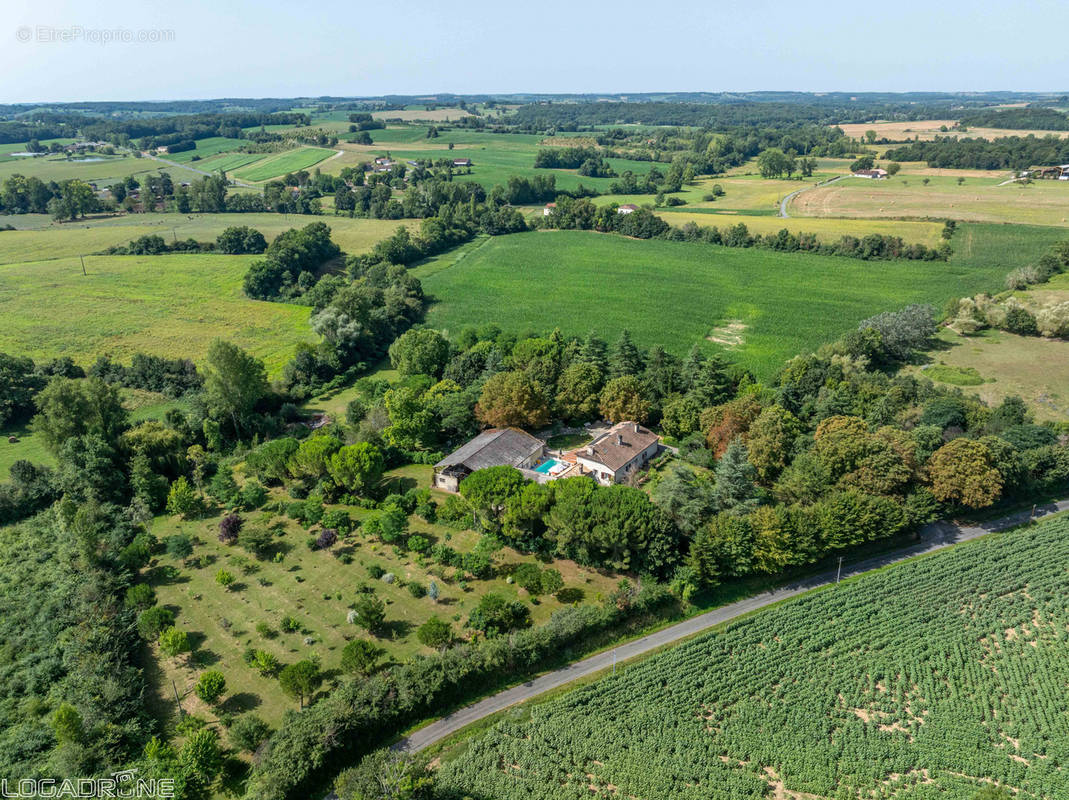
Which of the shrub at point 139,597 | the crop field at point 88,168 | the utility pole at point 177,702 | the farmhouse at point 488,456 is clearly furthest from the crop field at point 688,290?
the crop field at point 88,168

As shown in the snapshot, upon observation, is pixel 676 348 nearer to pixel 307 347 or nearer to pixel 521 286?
pixel 521 286

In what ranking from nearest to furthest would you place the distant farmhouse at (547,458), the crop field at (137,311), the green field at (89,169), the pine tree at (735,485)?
the pine tree at (735,485)
the distant farmhouse at (547,458)
the crop field at (137,311)
the green field at (89,169)

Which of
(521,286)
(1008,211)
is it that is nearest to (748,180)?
(1008,211)

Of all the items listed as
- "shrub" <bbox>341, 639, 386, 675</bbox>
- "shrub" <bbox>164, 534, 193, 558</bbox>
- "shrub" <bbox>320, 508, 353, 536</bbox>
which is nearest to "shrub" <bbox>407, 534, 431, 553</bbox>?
"shrub" <bbox>320, 508, 353, 536</bbox>

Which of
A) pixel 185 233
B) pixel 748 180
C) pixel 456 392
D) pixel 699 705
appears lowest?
pixel 699 705

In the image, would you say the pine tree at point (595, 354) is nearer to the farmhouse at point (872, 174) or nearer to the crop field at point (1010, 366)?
the crop field at point (1010, 366)

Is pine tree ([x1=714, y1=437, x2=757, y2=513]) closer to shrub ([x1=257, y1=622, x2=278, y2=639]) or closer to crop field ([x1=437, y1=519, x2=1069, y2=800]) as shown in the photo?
crop field ([x1=437, y1=519, x2=1069, y2=800])
